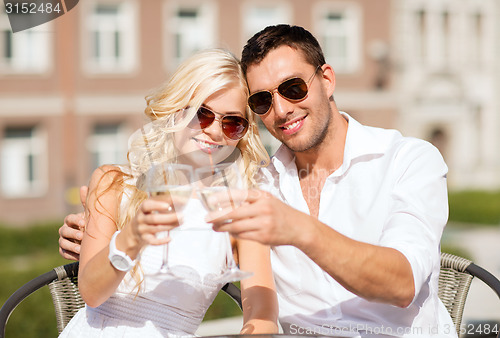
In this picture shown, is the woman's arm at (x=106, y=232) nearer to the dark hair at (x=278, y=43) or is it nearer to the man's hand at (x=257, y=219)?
the man's hand at (x=257, y=219)

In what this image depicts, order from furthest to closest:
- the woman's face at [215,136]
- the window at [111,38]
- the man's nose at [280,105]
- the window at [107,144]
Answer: the window at [107,144], the window at [111,38], the man's nose at [280,105], the woman's face at [215,136]

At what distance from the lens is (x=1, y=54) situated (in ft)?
52.2

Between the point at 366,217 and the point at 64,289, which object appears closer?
the point at 366,217

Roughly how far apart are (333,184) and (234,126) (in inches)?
20.6

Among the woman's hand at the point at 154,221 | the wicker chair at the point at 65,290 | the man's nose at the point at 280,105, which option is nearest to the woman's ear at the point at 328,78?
the man's nose at the point at 280,105

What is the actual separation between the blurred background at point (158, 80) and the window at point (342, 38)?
0.03 m

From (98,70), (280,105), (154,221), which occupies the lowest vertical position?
(154,221)

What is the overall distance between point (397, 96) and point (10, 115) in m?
10.8

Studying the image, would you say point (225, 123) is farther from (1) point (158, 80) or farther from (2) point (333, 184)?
(1) point (158, 80)

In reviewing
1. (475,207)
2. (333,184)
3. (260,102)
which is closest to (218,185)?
(260,102)

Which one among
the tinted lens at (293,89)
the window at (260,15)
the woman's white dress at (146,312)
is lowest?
the woman's white dress at (146,312)

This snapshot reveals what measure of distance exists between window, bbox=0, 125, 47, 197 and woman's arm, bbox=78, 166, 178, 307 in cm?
1436

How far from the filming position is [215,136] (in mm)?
2338

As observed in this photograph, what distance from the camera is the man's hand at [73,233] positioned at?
2.62m
